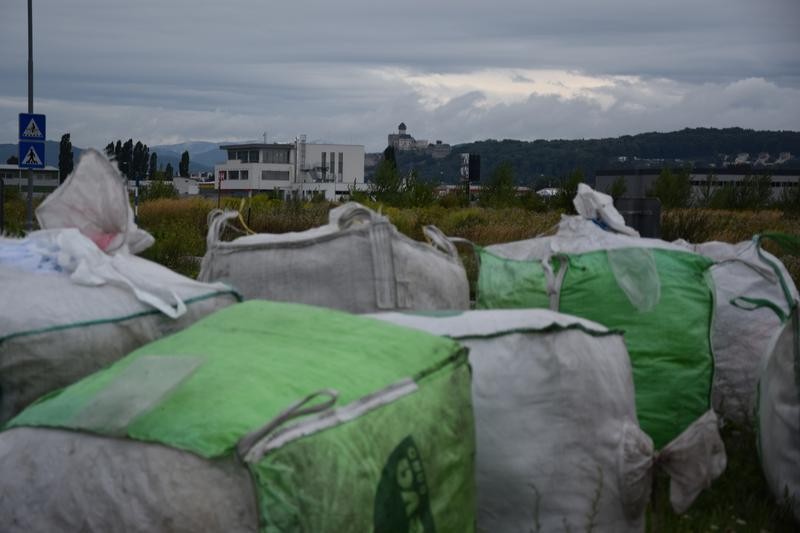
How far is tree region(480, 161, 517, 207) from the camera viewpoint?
32656 mm

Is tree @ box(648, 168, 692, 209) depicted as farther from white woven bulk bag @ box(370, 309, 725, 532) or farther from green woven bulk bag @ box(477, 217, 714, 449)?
white woven bulk bag @ box(370, 309, 725, 532)

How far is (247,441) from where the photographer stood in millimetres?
1884

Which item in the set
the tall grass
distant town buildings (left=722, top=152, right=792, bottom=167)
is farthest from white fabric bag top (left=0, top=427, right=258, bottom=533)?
distant town buildings (left=722, top=152, right=792, bottom=167)

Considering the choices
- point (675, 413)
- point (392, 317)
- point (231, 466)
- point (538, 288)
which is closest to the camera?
point (231, 466)

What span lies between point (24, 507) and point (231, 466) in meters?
0.42

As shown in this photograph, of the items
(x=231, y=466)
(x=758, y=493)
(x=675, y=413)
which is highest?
(x=231, y=466)

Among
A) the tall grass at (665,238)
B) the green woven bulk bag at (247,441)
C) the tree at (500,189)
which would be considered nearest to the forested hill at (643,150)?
the tree at (500,189)

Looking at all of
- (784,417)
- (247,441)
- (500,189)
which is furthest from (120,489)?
(500,189)

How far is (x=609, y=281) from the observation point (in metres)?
3.87

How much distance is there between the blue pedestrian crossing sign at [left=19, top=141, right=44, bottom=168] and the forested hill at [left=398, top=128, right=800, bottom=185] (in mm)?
107095

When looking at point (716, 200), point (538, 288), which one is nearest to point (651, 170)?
point (716, 200)

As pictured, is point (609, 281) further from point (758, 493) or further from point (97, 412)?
point (97, 412)

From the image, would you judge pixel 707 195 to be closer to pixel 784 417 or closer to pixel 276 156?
pixel 784 417

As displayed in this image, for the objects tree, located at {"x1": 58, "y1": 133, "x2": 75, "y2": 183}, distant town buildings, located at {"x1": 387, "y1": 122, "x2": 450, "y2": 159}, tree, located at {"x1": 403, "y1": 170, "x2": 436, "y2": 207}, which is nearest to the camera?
tree, located at {"x1": 403, "y1": 170, "x2": 436, "y2": 207}
